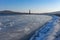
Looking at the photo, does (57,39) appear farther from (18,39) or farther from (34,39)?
(18,39)

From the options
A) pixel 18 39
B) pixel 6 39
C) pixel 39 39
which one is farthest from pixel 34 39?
pixel 6 39

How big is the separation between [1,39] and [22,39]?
0.81 metres

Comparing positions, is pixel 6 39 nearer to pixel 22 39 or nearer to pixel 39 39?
pixel 22 39

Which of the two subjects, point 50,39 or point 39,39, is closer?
point 50,39

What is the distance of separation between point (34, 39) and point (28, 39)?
0.28m

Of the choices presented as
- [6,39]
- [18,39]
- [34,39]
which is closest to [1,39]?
[6,39]

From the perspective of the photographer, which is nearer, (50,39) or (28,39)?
(50,39)

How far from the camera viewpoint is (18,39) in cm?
648

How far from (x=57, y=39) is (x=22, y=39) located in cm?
137

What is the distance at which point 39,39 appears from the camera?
21.1 ft

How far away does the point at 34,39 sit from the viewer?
6352mm

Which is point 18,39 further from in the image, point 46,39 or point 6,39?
point 46,39

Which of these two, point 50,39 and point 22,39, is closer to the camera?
point 50,39

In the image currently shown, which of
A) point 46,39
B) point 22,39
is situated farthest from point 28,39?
point 46,39
